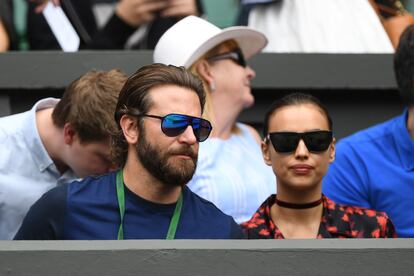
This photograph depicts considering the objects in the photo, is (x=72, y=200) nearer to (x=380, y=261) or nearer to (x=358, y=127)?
(x=380, y=261)

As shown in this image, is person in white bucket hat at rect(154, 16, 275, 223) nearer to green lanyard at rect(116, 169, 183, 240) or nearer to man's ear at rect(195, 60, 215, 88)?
man's ear at rect(195, 60, 215, 88)

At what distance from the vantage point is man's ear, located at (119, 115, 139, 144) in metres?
4.56

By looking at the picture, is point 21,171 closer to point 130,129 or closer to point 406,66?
point 130,129

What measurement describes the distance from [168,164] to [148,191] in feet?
0.44

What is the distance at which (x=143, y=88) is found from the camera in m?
4.57

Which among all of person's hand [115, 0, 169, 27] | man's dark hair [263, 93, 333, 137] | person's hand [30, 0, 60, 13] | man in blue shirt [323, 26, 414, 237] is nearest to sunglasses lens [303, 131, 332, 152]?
man's dark hair [263, 93, 333, 137]

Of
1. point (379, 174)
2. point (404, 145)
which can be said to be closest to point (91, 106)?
point (379, 174)

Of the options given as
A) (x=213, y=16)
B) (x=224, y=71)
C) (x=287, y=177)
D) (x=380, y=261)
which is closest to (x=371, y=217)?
(x=287, y=177)

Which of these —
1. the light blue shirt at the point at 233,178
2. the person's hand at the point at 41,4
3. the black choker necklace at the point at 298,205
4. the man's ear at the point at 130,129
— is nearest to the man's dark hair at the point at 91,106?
the man's ear at the point at 130,129

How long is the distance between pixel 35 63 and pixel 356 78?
5.39ft

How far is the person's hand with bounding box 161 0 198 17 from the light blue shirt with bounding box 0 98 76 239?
1320 mm

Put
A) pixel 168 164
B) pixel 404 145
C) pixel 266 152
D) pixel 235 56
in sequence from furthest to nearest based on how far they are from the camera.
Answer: pixel 235 56, pixel 404 145, pixel 266 152, pixel 168 164

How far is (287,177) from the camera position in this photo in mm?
4766

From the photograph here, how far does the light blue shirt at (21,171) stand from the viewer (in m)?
4.97
